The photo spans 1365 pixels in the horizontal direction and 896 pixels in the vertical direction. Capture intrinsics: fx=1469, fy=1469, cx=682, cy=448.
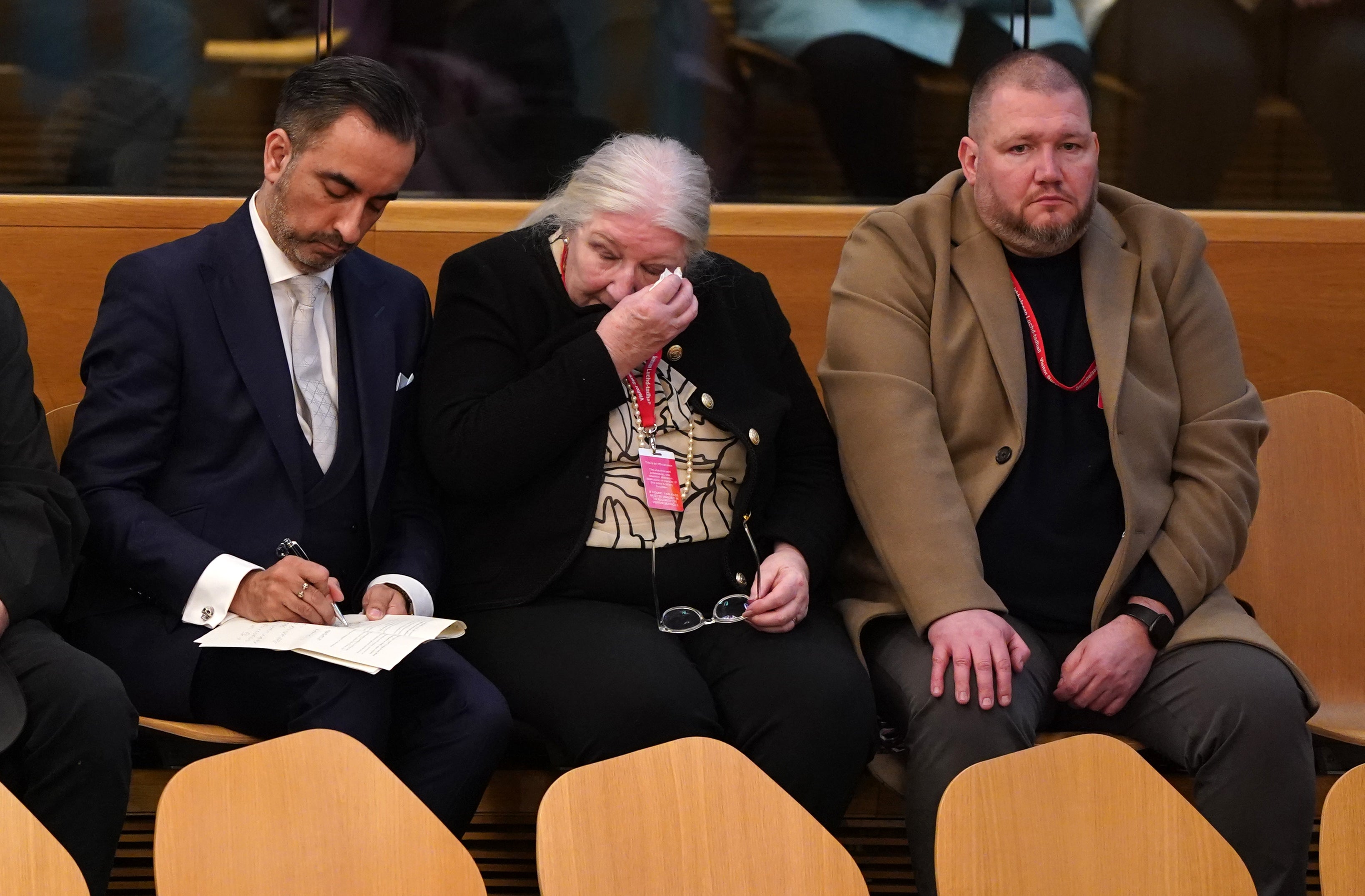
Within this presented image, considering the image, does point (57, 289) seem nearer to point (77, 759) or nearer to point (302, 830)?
point (77, 759)

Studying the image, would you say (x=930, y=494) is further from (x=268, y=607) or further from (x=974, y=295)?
(x=268, y=607)

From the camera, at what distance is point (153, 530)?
7.66ft

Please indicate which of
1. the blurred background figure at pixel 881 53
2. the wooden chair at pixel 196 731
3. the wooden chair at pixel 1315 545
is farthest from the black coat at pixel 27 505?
the wooden chair at pixel 1315 545

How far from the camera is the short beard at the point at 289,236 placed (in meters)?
2.48

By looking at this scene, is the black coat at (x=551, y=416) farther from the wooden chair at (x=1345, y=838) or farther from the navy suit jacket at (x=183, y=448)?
the wooden chair at (x=1345, y=838)

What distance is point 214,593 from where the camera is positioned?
7.57 feet

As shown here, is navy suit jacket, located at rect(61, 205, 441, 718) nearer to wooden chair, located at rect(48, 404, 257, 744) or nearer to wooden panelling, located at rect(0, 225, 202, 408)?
wooden chair, located at rect(48, 404, 257, 744)

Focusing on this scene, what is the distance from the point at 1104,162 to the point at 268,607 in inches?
95.4

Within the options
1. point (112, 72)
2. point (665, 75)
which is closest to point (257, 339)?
point (112, 72)

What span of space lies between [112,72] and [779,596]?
2180 mm

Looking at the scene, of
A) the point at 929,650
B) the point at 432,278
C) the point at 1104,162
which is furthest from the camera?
the point at 1104,162

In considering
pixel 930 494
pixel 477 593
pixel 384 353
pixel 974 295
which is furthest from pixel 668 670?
pixel 974 295

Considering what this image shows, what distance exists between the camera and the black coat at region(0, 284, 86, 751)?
2205 millimetres

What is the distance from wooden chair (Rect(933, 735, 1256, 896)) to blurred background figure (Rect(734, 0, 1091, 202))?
7.05 ft
